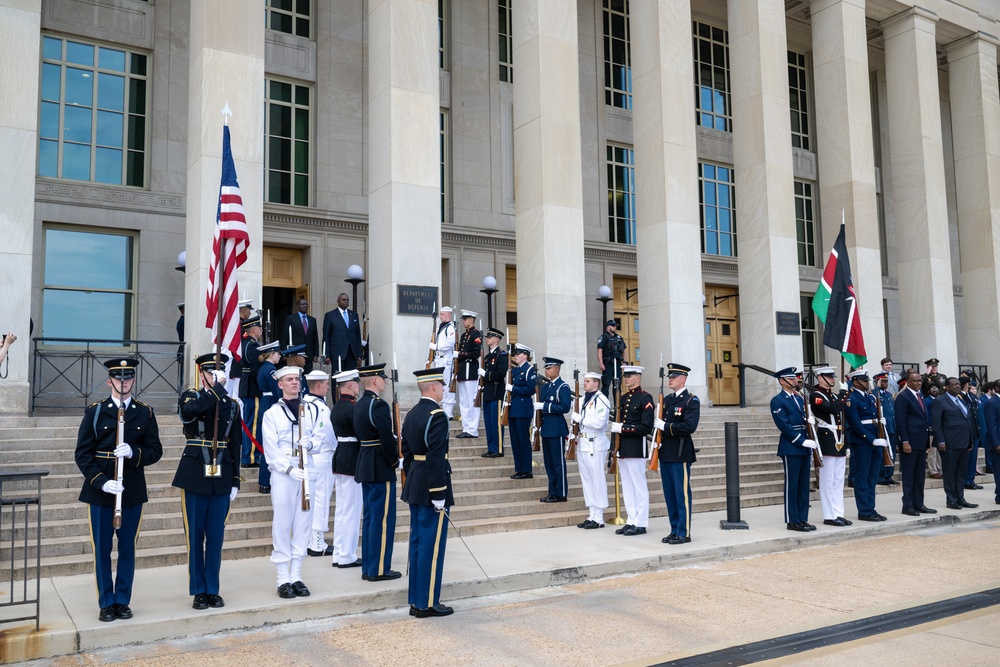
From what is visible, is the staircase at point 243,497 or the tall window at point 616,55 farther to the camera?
the tall window at point 616,55

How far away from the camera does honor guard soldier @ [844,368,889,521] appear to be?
1219 centimetres

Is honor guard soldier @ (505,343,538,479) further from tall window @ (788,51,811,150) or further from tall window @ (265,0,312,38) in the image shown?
tall window @ (788,51,811,150)

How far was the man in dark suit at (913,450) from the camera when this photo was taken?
12805 millimetres

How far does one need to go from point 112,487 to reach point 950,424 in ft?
41.4

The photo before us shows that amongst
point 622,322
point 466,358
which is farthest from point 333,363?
point 622,322

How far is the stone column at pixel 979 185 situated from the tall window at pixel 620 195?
32.7ft

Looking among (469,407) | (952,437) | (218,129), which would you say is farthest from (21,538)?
(952,437)

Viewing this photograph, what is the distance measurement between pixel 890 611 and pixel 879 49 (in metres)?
25.8

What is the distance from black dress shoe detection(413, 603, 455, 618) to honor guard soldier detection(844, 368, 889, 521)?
756 centimetres

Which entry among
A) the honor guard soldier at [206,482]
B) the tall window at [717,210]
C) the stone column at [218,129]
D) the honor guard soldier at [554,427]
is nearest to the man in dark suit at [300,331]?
the stone column at [218,129]

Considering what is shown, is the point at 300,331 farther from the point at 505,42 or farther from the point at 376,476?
the point at 505,42

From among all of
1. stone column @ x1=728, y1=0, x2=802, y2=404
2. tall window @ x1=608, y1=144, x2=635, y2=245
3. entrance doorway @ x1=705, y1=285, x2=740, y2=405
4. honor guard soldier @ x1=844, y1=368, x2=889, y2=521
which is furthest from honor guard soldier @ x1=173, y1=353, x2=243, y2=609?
entrance doorway @ x1=705, y1=285, x2=740, y2=405

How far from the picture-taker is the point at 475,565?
8758 millimetres

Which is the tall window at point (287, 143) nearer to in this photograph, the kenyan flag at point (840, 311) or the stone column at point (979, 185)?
the kenyan flag at point (840, 311)
